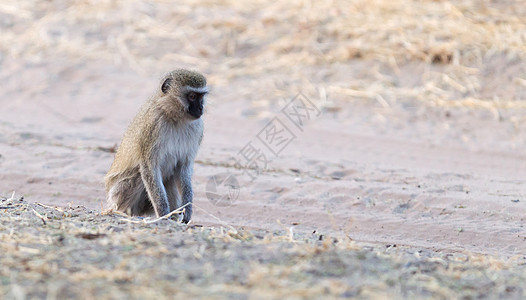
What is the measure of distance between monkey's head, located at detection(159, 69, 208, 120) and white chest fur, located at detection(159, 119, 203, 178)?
0.15 metres

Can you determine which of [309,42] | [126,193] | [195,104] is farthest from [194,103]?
[309,42]

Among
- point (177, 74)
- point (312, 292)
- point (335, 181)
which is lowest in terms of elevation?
point (335, 181)

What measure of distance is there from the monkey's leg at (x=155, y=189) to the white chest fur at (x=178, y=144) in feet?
0.52

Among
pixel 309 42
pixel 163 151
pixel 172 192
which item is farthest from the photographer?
pixel 309 42

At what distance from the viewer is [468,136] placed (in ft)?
33.3

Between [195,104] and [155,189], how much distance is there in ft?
2.65

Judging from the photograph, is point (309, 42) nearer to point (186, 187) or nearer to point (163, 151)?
point (186, 187)

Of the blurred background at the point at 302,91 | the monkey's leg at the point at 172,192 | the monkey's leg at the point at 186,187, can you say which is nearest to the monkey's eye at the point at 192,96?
the monkey's leg at the point at 186,187

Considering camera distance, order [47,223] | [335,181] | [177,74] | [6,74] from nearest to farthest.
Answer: [47,223], [177,74], [335,181], [6,74]

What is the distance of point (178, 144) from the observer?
6.64 metres

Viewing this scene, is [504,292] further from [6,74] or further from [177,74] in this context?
[6,74]

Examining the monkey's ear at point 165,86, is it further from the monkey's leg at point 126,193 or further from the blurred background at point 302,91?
the blurred background at point 302,91

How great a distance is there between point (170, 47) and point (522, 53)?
5.93 metres

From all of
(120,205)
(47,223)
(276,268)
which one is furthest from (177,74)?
(276,268)
